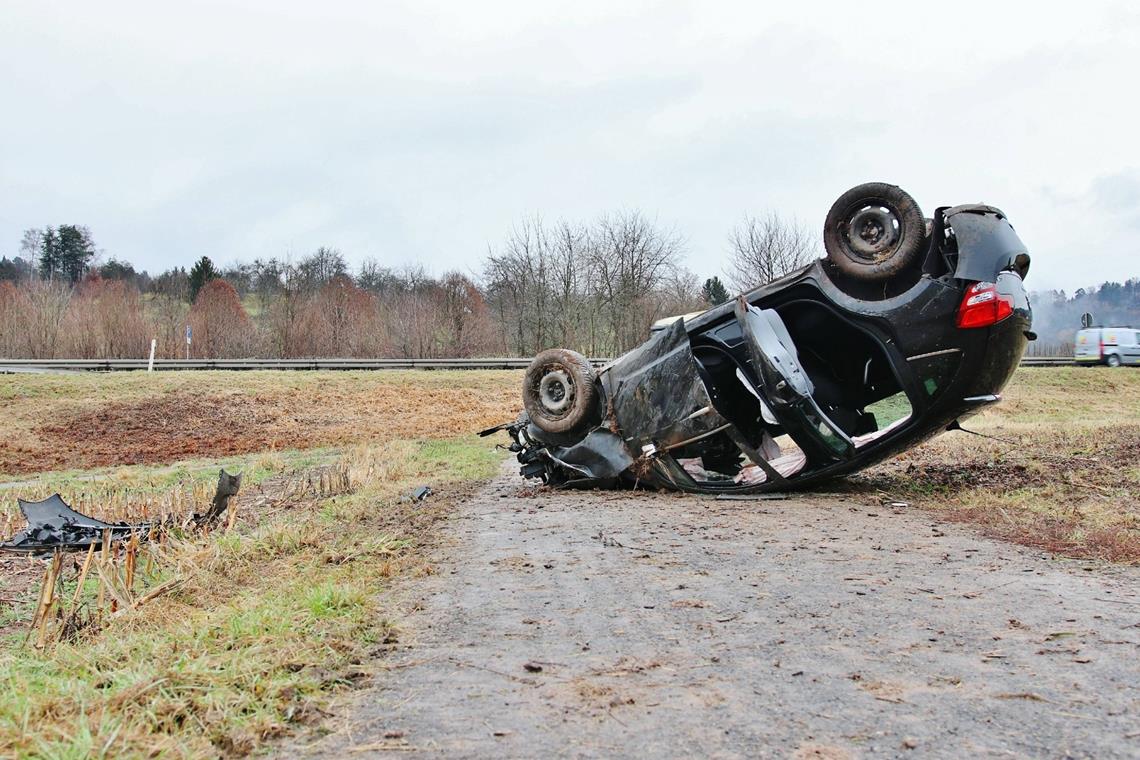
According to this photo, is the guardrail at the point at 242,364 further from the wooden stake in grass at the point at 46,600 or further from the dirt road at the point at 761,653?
the wooden stake in grass at the point at 46,600

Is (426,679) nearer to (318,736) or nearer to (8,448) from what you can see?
(318,736)

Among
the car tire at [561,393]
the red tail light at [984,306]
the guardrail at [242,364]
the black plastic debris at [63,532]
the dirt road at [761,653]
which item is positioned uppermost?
the guardrail at [242,364]

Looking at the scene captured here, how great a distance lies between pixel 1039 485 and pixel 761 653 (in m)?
5.88

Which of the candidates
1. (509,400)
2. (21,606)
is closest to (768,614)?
(21,606)

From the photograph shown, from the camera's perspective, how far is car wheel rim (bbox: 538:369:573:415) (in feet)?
30.9

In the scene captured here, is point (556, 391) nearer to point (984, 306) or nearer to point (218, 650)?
point (984, 306)

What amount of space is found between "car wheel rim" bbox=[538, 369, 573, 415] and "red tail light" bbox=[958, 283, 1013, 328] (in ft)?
12.5

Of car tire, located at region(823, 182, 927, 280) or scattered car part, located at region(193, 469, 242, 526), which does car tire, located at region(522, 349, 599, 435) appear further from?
scattered car part, located at region(193, 469, 242, 526)

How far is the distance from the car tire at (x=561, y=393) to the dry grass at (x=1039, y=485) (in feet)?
9.40

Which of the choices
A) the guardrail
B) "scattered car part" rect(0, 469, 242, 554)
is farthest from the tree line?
"scattered car part" rect(0, 469, 242, 554)

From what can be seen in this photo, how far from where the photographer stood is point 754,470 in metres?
9.27

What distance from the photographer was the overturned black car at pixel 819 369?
744 cm

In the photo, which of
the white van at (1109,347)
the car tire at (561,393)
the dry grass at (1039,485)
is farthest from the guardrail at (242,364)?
the car tire at (561,393)

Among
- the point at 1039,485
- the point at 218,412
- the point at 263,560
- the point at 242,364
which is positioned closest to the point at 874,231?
the point at 1039,485
